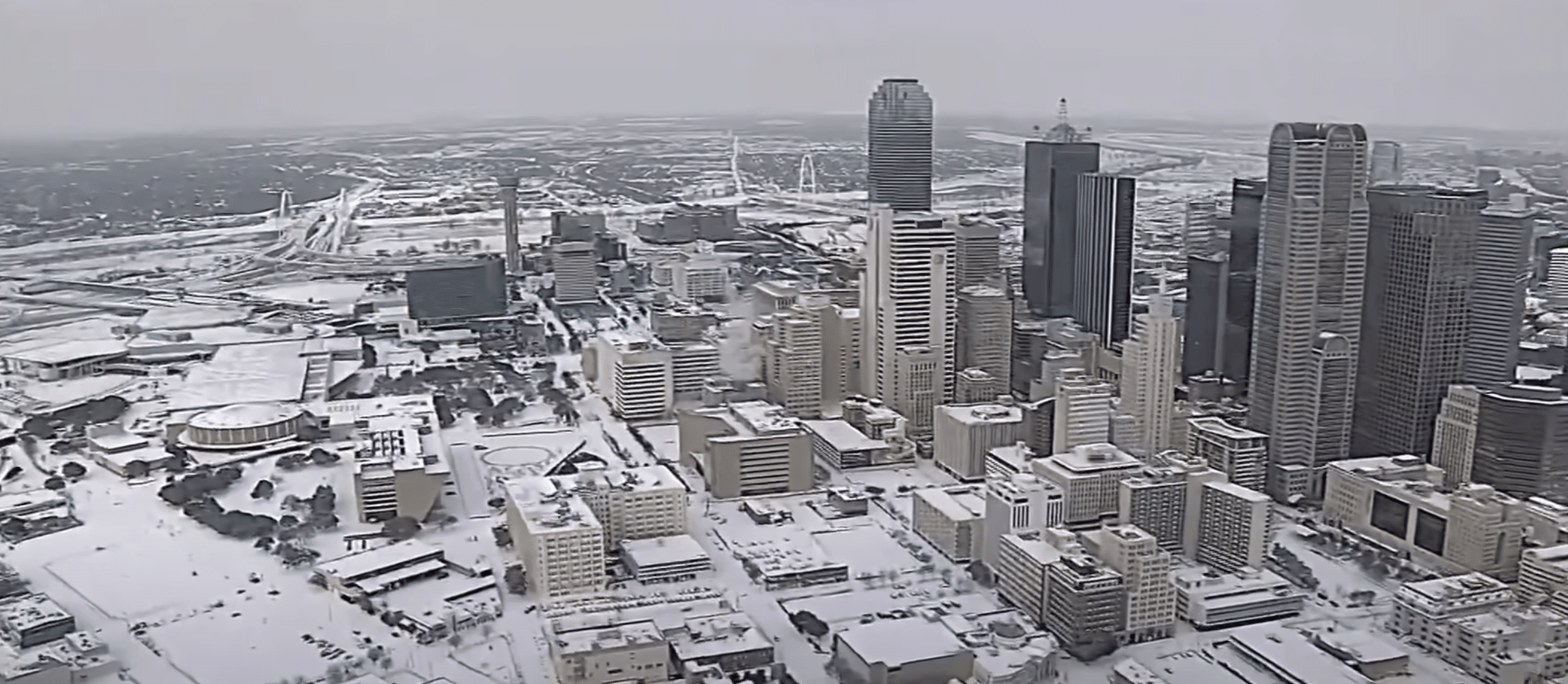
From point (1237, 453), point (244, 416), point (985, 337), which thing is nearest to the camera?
point (1237, 453)

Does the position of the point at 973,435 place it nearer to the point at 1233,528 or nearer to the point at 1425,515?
the point at 1233,528

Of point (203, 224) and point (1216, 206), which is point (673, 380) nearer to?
point (203, 224)

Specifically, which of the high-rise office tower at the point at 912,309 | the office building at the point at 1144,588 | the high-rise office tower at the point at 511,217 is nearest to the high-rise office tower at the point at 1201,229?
the high-rise office tower at the point at 912,309

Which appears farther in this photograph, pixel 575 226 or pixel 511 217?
pixel 575 226

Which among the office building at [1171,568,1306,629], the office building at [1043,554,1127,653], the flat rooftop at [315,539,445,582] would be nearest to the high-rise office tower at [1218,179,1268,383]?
the office building at [1171,568,1306,629]

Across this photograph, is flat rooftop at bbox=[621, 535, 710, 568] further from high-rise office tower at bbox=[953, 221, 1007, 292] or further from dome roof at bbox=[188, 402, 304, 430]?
high-rise office tower at bbox=[953, 221, 1007, 292]

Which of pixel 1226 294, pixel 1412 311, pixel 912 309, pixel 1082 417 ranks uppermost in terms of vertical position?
pixel 1412 311

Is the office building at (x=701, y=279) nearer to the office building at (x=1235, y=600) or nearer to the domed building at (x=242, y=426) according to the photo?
the domed building at (x=242, y=426)

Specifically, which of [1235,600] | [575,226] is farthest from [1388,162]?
[575,226]
